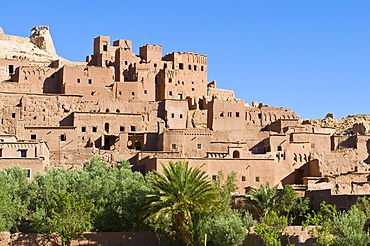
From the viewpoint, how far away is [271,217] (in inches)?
1288

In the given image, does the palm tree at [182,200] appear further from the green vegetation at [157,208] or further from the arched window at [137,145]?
the arched window at [137,145]

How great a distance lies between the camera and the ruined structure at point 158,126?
44438 millimetres

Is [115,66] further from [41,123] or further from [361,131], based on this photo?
[361,131]

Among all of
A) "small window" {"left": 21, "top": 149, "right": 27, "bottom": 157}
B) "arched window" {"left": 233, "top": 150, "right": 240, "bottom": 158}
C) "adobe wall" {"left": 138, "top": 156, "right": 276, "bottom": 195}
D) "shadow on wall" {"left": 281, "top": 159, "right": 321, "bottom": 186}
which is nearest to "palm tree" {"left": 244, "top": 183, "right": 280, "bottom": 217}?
"adobe wall" {"left": 138, "top": 156, "right": 276, "bottom": 195}

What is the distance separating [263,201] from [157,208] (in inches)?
277

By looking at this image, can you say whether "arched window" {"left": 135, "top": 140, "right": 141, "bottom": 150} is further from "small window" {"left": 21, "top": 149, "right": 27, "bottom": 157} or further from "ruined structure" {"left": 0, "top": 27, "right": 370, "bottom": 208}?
"small window" {"left": 21, "top": 149, "right": 27, "bottom": 157}

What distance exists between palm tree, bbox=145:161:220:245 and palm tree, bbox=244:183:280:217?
433cm

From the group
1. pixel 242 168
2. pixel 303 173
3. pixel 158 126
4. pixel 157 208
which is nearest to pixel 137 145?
pixel 158 126

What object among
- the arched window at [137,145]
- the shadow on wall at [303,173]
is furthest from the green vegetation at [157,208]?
the arched window at [137,145]

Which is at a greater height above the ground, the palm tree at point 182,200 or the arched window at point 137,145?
the arched window at point 137,145

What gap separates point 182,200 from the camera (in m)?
32.0

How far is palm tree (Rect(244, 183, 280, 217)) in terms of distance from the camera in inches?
1427

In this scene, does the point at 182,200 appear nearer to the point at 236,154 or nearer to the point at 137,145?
the point at 236,154

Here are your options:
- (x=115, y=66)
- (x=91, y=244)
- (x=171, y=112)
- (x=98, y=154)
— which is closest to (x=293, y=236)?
(x=91, y=244)
